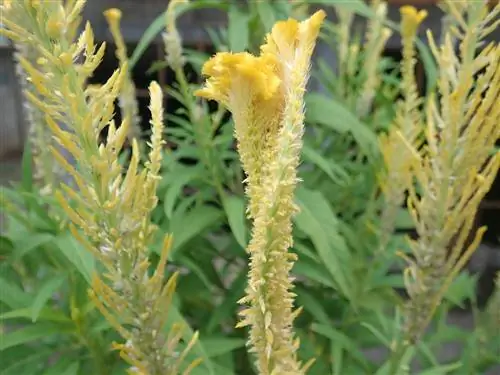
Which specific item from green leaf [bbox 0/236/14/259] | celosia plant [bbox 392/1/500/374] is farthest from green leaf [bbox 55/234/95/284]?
celosia plant [bbox 392/1/500/374]

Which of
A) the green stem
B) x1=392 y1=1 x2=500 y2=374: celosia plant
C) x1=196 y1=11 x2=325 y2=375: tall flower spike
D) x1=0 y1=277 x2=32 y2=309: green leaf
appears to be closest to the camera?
x1=196 y1=11 x2=325 y2=375: tall flower spike

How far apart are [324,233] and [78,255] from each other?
316 millimetres

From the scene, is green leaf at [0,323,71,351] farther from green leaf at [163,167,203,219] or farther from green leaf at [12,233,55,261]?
green leaf at [163,167,203,219]

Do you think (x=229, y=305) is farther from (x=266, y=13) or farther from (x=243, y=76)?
(x=243, y=76)

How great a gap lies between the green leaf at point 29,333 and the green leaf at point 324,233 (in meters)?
0.33

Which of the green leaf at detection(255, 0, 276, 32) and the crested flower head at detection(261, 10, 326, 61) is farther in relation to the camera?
the green leaf at detection(255, 0, 276, 32)

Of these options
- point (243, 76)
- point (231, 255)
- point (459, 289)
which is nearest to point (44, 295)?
point (231, 255)

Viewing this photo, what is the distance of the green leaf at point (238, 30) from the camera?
2.83 feet

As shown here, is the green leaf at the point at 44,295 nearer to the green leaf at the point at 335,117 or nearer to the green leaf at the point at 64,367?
the green leaf at the point at 64,367

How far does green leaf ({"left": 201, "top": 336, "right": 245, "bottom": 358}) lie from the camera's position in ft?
2.73

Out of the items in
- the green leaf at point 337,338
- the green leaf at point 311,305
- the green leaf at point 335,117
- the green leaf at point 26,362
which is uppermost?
the green leaf at point 335,117

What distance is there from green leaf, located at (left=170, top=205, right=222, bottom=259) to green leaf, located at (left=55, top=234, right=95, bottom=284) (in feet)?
0.37

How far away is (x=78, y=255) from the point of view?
77 centimetres

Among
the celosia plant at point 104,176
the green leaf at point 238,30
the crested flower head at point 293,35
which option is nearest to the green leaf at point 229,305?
the green leaf at point 238,30
